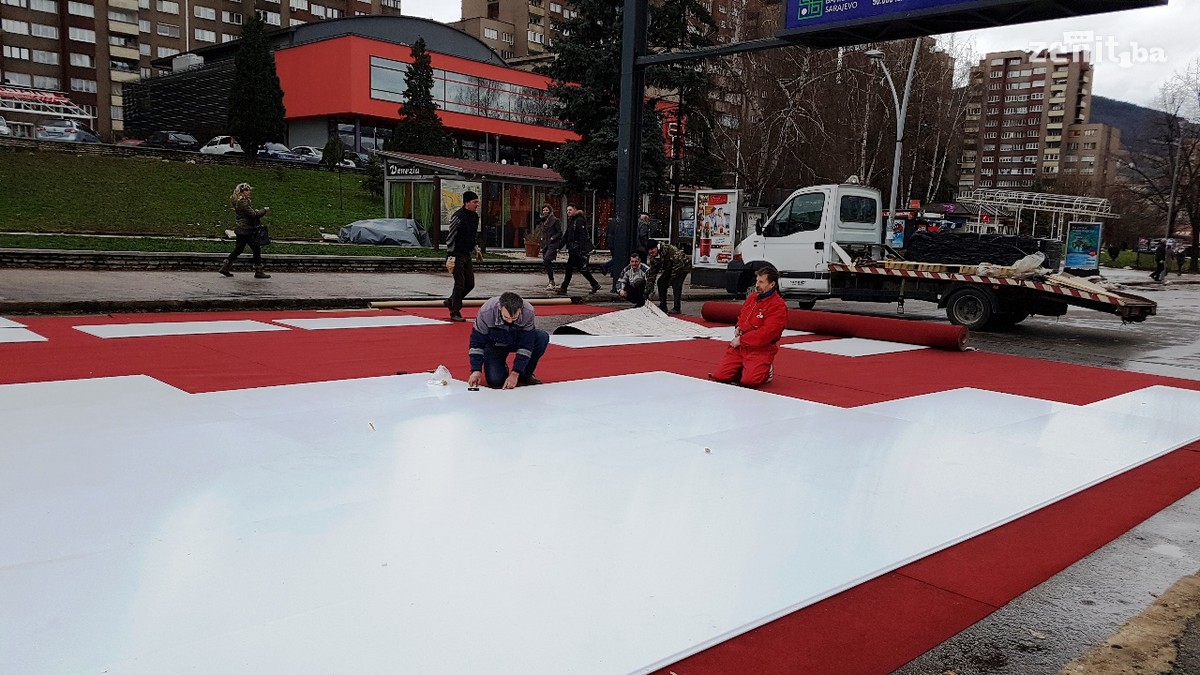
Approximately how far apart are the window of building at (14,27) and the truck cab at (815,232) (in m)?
85.2

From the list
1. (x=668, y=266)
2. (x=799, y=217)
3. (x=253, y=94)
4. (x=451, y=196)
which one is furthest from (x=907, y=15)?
(x=253, y=94)

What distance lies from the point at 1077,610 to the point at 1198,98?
59929 millimetres

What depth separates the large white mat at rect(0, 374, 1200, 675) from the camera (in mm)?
3061

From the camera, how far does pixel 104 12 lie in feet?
270

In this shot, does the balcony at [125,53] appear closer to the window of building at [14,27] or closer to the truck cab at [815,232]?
the window of building at [14,27]

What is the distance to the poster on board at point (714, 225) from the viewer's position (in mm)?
23672

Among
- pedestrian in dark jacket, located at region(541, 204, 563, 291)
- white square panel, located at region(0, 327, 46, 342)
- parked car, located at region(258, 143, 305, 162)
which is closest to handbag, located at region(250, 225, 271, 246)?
pedestrian in dark jacket, located at region(541, 204, 563, 291)

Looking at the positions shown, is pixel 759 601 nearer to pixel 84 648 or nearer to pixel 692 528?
pixel 692 528

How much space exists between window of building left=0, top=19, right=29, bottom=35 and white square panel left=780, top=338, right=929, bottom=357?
89.2m

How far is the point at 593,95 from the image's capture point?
2594cm

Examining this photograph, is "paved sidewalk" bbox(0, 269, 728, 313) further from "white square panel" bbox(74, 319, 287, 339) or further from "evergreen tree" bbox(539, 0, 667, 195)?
"evergreen tree" bbox(539, 0, 667, 195)

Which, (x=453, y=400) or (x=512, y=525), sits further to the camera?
(x=453, y=400)

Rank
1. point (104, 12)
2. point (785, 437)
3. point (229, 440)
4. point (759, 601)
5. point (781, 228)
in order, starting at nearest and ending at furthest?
point (759, 601)
point (229, 440)
point (785, 437)
point (781, 228)
point (104, 12)

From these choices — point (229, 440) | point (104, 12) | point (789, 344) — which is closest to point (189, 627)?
point (229, 440)
